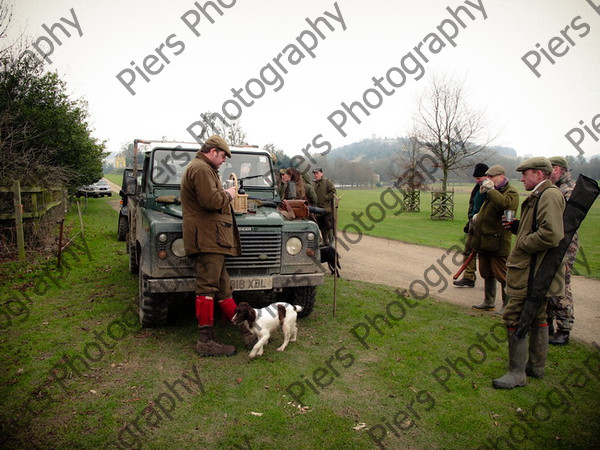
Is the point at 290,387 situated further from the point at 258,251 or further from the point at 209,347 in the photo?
the point at 258,251

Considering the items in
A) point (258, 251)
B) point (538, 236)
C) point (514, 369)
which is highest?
point (538, 236)

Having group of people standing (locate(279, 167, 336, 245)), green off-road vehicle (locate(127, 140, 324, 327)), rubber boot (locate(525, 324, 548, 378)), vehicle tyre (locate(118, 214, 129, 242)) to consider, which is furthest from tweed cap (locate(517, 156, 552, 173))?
vehicle tyre (locate(118, 214, 129, 242))

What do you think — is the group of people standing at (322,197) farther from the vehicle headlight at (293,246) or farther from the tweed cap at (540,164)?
the tweed cap at (540,164)

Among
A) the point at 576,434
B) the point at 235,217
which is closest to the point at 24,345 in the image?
the point at 235,217

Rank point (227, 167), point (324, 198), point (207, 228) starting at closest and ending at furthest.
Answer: point (207, 228), point (227, 167), point (324, 198)

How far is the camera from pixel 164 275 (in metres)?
4.77

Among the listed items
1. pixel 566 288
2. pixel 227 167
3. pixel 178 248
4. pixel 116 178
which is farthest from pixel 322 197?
pixel 116 178

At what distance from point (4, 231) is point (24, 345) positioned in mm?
5242

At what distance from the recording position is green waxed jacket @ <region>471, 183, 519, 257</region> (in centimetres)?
597

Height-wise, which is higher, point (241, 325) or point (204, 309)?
point (204, 309)

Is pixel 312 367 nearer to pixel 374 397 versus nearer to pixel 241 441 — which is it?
pixel 374 397

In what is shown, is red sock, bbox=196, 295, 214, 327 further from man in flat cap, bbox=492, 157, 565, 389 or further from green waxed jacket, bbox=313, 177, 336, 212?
green waxed jacket, bbox=313, 177, 336, 212

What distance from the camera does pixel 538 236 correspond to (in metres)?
3.86

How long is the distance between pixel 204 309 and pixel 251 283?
67 centimetres
